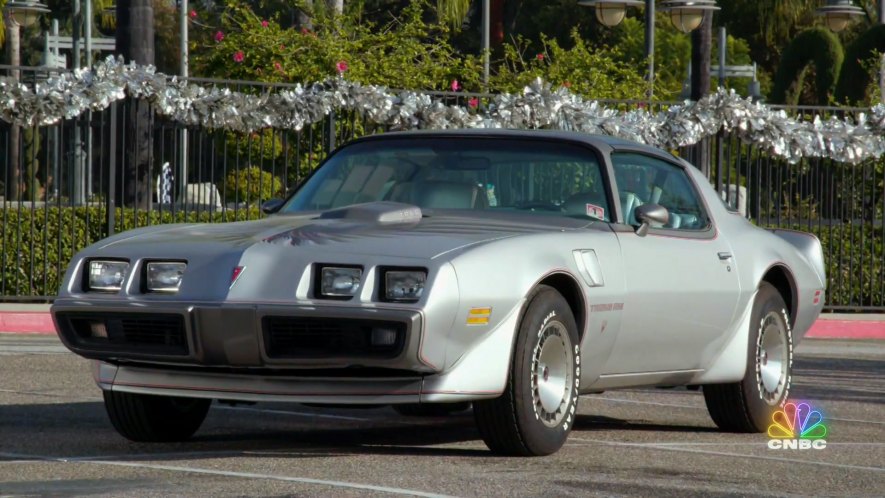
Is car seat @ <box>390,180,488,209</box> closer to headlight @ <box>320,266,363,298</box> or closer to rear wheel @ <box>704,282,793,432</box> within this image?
headlight @ <box>320,266,363,298</box>

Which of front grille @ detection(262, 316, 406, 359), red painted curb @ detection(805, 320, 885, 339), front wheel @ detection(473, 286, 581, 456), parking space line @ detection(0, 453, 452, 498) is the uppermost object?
front grille @ detection(262, 316, 406, 359)

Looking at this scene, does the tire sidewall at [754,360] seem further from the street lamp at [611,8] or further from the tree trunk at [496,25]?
the tree trunk at [496,25]

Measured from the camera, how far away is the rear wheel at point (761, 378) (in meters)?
8.59

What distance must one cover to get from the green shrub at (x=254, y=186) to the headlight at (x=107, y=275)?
9.78 metres

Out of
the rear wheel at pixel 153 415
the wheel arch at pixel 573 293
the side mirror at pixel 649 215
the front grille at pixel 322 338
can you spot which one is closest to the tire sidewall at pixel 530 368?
the wheel arch at pixel 573 293

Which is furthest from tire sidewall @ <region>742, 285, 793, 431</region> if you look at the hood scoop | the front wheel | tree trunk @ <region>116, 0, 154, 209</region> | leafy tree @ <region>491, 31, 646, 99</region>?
leafy tree @ <region>491, 31, 646, 99</region>

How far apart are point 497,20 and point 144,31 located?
31.3 metres

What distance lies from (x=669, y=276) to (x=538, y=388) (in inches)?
50.5

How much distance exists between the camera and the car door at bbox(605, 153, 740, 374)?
25.5 ft

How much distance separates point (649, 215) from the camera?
25.8ft

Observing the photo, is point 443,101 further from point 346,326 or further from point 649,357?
point 346,326

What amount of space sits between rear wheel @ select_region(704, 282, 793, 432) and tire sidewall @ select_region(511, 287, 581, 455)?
1618 millimetres

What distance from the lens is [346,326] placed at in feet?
21.6

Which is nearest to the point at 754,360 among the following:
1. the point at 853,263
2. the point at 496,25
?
the point at 853,263
